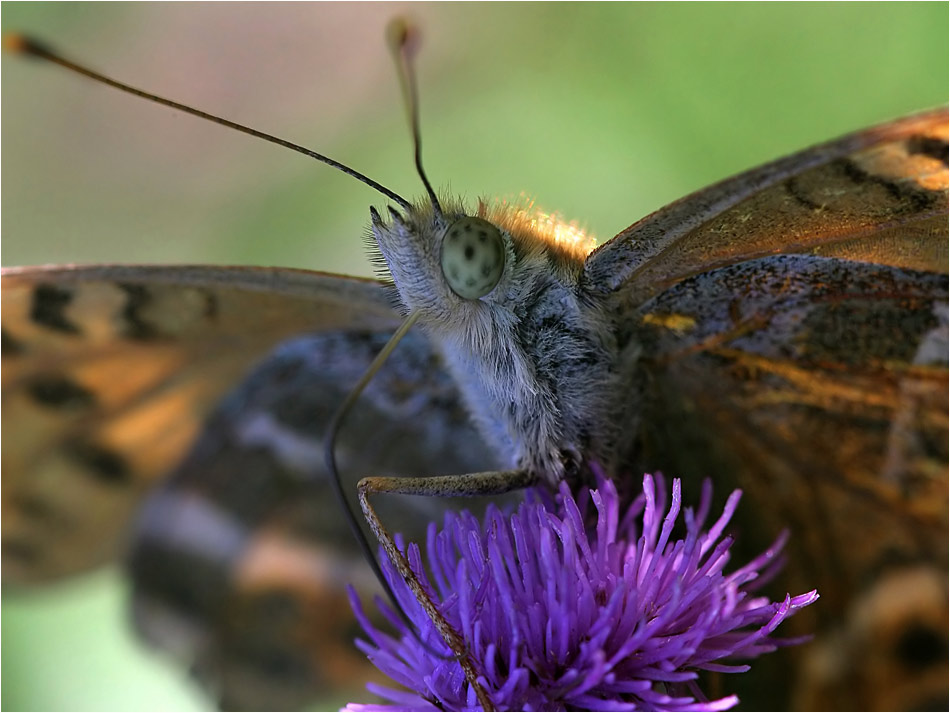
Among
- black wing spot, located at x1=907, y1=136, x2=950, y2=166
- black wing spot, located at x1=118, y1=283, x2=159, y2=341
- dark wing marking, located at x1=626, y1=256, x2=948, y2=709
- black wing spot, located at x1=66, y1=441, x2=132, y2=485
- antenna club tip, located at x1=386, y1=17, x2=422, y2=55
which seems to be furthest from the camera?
black wing spot, located at x1=66, y1=441, x2=132, y2=485

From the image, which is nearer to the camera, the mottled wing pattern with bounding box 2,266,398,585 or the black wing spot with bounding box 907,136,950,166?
the black wing spot with bounding box 907,136,950,166

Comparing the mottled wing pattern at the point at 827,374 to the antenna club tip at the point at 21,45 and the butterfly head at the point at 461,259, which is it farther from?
the antenna club tip at the point at 21,45

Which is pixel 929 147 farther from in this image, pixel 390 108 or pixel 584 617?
pixel 390 108

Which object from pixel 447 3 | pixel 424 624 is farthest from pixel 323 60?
pixel 424 624

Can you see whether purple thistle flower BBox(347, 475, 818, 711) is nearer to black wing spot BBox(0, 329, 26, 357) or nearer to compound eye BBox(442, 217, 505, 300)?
compound eye BBox(442, 217, 505, 300)

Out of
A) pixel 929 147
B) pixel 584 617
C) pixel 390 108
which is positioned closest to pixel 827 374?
pixel 929 147

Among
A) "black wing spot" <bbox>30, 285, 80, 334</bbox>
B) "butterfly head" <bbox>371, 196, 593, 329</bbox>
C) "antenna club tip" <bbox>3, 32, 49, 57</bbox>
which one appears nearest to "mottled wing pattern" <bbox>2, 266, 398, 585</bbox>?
"black wing spot" <bbox>30, 285, 80, 334</bbox>
